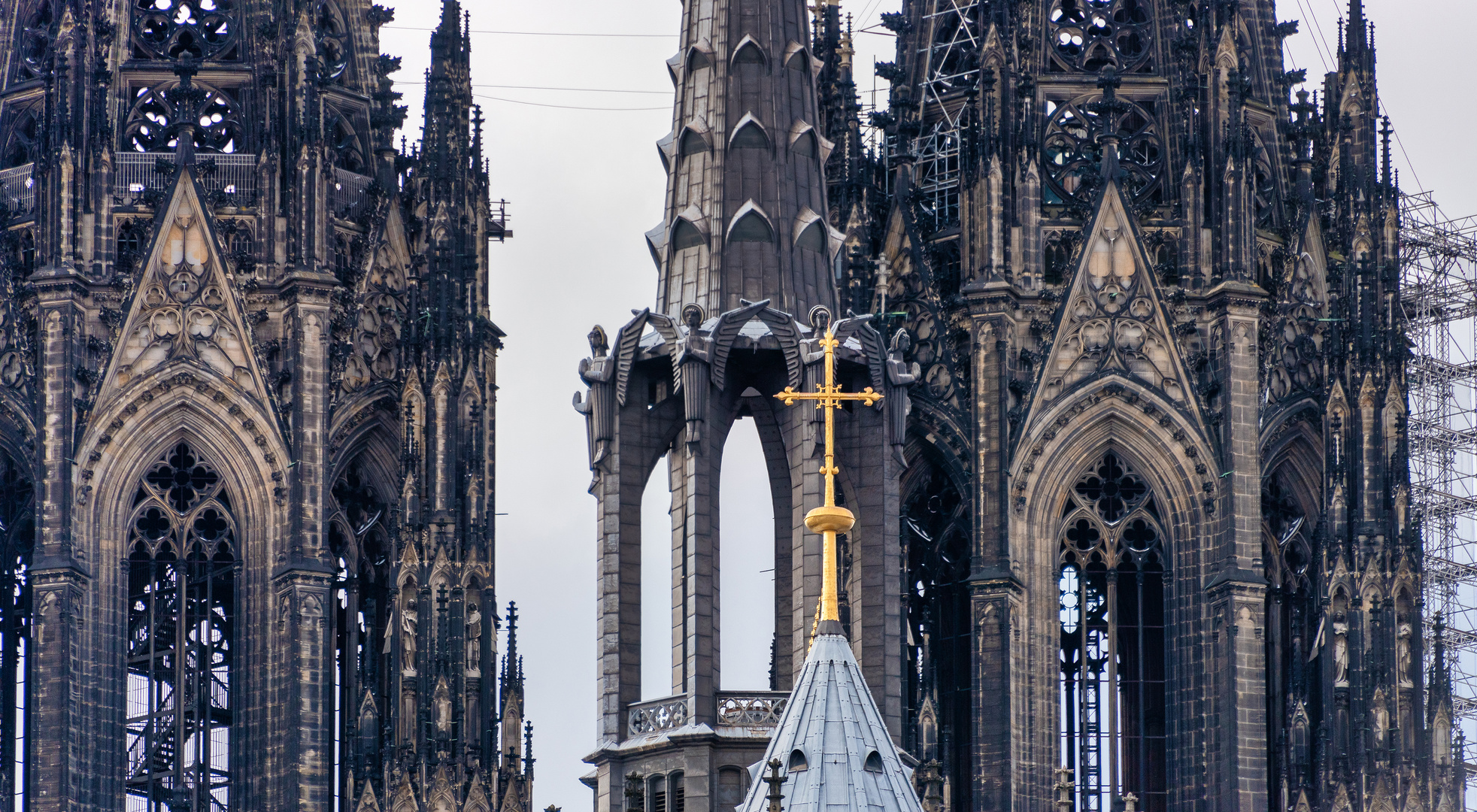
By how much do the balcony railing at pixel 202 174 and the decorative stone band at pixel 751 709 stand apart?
65.4 feet

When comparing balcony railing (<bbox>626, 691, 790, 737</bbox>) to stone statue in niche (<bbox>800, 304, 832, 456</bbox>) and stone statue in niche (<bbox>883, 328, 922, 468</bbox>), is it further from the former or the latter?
stone statue in niche (<bbox>883, 328, 922, 468</bbox>)

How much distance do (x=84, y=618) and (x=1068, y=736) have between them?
44.5ft

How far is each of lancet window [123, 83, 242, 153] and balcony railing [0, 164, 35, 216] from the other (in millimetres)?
1485

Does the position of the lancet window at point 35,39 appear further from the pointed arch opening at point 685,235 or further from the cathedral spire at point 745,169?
the pointed arch opening at point 685,235

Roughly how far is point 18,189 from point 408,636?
899cm

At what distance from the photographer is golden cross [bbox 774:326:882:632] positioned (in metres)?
56.2

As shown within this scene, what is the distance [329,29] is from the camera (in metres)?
79.7

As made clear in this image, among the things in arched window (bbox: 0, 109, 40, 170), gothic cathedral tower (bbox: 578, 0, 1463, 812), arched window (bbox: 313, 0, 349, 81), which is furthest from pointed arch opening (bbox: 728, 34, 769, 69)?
arched window (bbox: 0, 109, 40, 170)

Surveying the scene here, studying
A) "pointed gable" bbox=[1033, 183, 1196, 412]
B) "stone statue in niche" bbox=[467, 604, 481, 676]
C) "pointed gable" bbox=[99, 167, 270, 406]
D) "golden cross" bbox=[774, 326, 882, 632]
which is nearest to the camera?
"golden cross" bbox=[774, 326, 882, 632]

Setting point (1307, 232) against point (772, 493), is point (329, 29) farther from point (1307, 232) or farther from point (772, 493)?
point (772, 493)

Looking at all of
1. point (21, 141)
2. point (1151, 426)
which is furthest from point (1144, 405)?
point (21, 141)

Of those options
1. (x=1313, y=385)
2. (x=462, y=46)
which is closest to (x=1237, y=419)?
(x=1313, y=385)

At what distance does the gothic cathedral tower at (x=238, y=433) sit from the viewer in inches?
2926

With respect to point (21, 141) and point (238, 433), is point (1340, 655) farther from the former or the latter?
point (21, 141)
